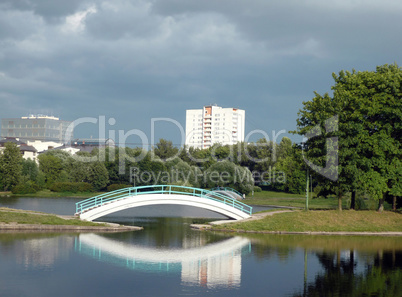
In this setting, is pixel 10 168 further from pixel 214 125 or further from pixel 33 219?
pixel 214 125

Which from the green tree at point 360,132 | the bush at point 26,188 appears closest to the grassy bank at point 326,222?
the green tree at point 360,132

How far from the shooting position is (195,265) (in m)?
20.2

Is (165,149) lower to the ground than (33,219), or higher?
higher

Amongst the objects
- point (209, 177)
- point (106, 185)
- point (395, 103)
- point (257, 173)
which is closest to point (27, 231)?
point (395, 103)

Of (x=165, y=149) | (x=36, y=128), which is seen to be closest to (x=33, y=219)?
(x=165, y=149)

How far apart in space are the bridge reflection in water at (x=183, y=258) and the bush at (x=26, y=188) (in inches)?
1967

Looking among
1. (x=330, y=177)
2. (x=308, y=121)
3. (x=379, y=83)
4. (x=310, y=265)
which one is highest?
(x=379, y=83)

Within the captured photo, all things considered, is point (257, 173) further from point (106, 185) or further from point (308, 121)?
point (308, 121)

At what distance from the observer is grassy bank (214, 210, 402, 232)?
31.5 meters

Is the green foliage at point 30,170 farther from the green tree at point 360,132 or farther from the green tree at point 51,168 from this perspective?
the green tree at point 360,132

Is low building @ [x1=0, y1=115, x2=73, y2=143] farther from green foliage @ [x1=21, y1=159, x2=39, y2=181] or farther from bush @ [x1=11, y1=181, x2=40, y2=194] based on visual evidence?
bush @ [x1=11, y1=181, x2=40, y2=194]

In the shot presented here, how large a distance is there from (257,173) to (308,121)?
67.4 m

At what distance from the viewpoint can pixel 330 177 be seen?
3459 centimetres

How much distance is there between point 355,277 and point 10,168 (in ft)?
216
